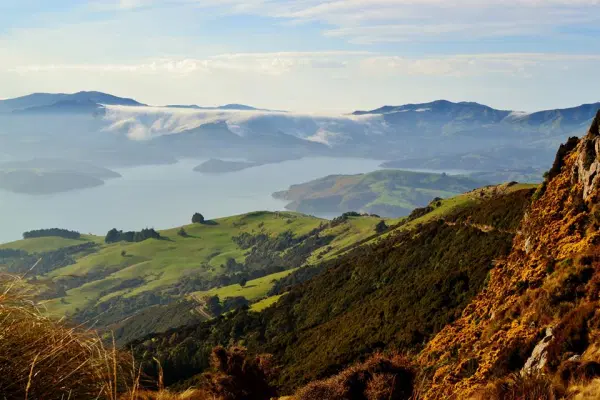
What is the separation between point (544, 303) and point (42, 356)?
1885 cm

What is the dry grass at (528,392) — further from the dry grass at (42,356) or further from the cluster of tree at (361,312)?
the cluster of tree at (361,312)

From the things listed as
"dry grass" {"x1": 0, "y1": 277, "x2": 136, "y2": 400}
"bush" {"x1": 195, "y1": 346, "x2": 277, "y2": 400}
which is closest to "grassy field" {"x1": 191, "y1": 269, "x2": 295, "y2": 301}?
"bush" {"x1": 195, "y1": 346, "x2": 277, "y2": 400}

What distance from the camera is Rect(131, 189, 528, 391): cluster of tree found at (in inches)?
1820

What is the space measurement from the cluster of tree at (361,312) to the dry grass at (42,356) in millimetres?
22863

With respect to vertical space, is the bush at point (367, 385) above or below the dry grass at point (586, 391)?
below

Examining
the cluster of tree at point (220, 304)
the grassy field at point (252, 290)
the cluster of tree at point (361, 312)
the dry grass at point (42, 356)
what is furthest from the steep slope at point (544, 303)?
the grassy field at point (252, 290)

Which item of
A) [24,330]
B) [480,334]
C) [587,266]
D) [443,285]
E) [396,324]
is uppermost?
[24,330]

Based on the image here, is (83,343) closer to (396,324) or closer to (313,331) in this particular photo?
(396,324)

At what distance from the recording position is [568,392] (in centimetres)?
958

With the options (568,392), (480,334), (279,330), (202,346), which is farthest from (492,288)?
(202,346)

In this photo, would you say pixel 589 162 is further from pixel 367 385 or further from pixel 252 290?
pixel 252 290

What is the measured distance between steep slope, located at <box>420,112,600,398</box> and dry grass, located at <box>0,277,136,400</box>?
27.4 feet

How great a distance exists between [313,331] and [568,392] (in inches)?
2492

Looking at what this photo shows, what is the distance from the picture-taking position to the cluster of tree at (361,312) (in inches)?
1820
